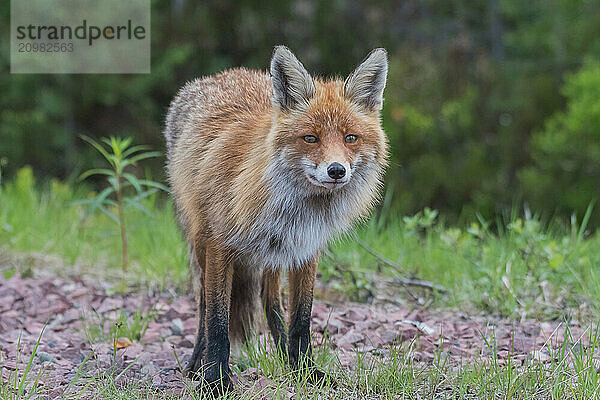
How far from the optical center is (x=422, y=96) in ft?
39.0

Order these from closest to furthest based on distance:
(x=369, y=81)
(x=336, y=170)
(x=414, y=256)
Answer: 1. (x=336, y=170)
2. (x=369, y=81)
3. (x=414, y=256)

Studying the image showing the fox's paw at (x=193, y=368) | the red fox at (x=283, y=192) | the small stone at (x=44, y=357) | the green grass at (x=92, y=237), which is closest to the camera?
the red fox at (x=283, y=192)

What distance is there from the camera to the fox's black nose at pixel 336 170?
11.6 feet

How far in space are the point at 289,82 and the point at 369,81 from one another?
443 mm

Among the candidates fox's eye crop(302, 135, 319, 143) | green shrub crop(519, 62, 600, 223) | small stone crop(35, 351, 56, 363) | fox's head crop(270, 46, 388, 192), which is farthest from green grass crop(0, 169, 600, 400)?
green shrub crop(519, 62, 600, 223)

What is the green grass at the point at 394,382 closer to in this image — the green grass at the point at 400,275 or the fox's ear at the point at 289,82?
the green grass at the point at 400,275

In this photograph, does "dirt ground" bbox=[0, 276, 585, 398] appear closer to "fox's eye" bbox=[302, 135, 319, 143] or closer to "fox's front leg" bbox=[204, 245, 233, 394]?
"fox's front leg" bbox=[204, 245, 233, 394]

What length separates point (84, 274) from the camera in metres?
6.05

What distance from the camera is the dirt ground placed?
4.03 meters

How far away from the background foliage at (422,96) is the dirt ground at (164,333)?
6.03 m

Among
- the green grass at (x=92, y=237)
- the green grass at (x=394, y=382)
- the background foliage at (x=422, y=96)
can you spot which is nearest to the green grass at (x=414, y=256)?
the green grass at (x=92, y=237)

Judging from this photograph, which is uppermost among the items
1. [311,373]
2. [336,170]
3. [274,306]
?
[336,170]

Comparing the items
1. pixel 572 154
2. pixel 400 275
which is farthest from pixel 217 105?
pixel 572 154

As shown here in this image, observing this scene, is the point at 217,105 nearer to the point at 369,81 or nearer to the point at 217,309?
the point at 369,81
